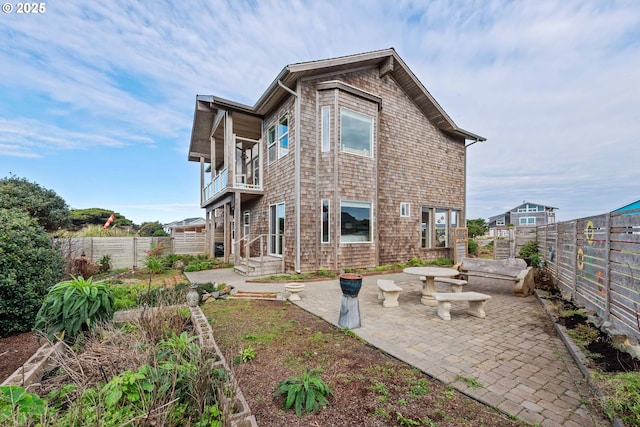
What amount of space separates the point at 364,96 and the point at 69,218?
16.2 metres

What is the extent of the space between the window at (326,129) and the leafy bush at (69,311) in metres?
7.66

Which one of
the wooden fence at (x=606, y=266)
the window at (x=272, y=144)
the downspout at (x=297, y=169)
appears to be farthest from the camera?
the window at (x=272, y=144)

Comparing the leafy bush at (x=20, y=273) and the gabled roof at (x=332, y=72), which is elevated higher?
the gabled roof at (x=332, y=72)

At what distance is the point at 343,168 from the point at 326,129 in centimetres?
154

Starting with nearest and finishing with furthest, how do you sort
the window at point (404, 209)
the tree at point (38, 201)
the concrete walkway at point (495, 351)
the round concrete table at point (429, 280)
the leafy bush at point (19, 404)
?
the leafy bush at point (19, 404)
the concrete walkway at point (495, 351)
the round concrete table at point (429, 280)
the tree at point (38, 201)
the window at point (404, 209)

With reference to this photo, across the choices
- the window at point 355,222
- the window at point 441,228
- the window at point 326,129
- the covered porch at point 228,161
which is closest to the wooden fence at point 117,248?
the covered porch at point 228,161

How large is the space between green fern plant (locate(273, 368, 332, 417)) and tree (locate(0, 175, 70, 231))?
43.0 feet

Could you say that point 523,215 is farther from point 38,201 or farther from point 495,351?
point 38,201

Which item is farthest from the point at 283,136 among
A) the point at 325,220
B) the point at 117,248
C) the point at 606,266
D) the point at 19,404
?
the point at 19,404

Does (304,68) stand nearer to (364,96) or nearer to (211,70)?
(364,96)

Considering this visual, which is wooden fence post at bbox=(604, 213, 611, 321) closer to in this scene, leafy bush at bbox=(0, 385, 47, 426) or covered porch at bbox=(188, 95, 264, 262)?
leafy bush at bbox=(0, 385, 47, 426)

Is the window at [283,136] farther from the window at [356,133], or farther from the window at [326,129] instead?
the window at [356,133]

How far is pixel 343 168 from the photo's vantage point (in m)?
9.62

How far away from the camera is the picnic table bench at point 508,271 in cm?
649
